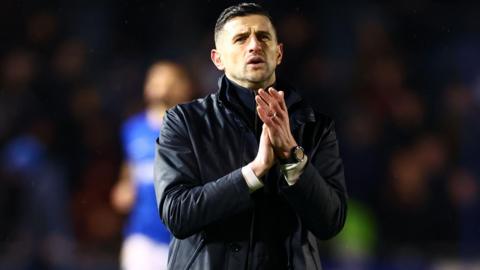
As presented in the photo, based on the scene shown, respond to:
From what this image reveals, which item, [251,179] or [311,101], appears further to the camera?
[311,101]

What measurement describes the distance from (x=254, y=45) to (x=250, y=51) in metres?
0.02

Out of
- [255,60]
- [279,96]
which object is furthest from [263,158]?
[255,60]

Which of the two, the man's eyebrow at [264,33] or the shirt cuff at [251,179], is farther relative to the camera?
the man's eyebrow at [264,33]

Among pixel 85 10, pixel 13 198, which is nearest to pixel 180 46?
pixel 85 10

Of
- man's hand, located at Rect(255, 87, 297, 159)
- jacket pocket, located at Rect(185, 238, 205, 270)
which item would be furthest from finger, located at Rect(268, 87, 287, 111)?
jacket pocket, located at Rect(185, 238, 205, 270)

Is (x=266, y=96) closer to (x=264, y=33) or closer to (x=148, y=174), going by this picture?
(x=264, y=33)

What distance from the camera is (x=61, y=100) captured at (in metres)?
7.69

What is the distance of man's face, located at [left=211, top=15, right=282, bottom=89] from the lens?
2.99 m

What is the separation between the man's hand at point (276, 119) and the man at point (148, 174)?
2.26 metres

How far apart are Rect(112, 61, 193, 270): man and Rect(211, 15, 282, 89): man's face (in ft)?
6.62

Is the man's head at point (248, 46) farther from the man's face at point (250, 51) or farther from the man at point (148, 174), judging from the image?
the man at point (148, 174)

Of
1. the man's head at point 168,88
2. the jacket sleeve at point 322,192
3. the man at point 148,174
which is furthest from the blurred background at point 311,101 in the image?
the jacket sleeve at point 322,192

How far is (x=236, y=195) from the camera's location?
2830 millimetres

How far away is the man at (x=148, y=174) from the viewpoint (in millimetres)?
5031
